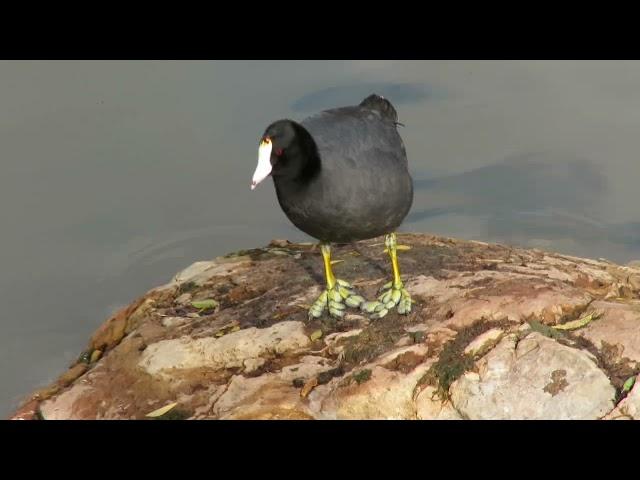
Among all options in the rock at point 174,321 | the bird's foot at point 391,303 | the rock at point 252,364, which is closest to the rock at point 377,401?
the rock at point 252,364

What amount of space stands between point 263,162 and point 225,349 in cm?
158

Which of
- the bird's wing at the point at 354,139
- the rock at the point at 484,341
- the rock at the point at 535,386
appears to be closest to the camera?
the rock at the point at 535,386

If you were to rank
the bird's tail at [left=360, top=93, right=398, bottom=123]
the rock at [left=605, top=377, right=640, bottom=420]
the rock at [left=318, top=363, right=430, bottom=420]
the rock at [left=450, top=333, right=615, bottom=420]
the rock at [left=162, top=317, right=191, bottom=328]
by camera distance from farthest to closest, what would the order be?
the rock at [left=162, top=317, right=191, bottom=328] → the bird's tail at [left=360, top=93, right=398, bottom=123] → the rock at [left=318, top=363, right=430, bottom=420] → the rock at [left=450, top=333, right=615, bottom=420] → the rock at [left=605, top=377, right=640, bottom=420]

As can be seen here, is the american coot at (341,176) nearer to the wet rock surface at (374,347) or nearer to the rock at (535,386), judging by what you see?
the wet rock surface at (374,347)

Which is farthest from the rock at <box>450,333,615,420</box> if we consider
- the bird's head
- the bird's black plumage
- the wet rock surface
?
the bird's head

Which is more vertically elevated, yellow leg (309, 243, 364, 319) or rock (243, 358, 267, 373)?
yellow leg (309, 243, 364, 319)

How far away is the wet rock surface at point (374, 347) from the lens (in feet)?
14.8

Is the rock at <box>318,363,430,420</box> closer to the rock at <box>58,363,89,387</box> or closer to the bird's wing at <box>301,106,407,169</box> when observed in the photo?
the bird's wing at <box>301,106,407,169</box>

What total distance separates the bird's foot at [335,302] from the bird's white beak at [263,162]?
1.42 meters

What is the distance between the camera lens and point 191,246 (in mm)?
8953

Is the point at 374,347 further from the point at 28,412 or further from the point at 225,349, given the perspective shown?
the point at 28,412

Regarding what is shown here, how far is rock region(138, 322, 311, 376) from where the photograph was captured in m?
5.48

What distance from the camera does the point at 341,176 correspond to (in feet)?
16.4

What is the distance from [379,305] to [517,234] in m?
4.10
